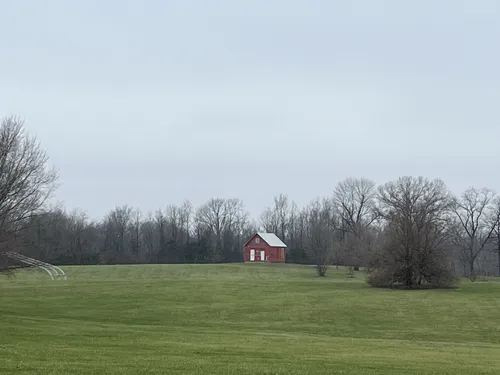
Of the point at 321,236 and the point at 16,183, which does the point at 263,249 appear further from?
the point at 16,183

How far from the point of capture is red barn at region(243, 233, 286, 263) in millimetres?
97812

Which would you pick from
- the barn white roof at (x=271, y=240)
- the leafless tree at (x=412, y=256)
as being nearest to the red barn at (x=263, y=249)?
the barn white roof at (x=271, y=240)

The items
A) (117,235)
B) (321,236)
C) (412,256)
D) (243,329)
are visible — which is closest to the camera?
(243,329)

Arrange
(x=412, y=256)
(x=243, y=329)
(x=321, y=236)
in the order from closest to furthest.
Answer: (x=243, y=329) → (x=412, y=256) → (x=321, y=236)

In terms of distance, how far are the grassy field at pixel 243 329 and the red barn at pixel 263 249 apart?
1691 inches

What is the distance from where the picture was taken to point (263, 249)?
98.1 metres

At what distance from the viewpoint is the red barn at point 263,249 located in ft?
321

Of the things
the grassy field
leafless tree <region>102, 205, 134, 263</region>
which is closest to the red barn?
leafless tree <region>102, 205, 134, 263</region>

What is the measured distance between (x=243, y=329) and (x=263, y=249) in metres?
70.1

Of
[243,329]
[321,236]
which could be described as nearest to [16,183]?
[243,329]

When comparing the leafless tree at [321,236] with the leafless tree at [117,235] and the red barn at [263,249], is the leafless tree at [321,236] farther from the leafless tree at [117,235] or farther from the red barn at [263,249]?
the leafless tree at [117,235]

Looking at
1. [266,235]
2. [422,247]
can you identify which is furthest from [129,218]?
[422,247]

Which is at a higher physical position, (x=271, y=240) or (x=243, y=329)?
(x=271, y=240)

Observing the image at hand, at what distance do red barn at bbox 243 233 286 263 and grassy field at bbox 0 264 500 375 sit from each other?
141ft
